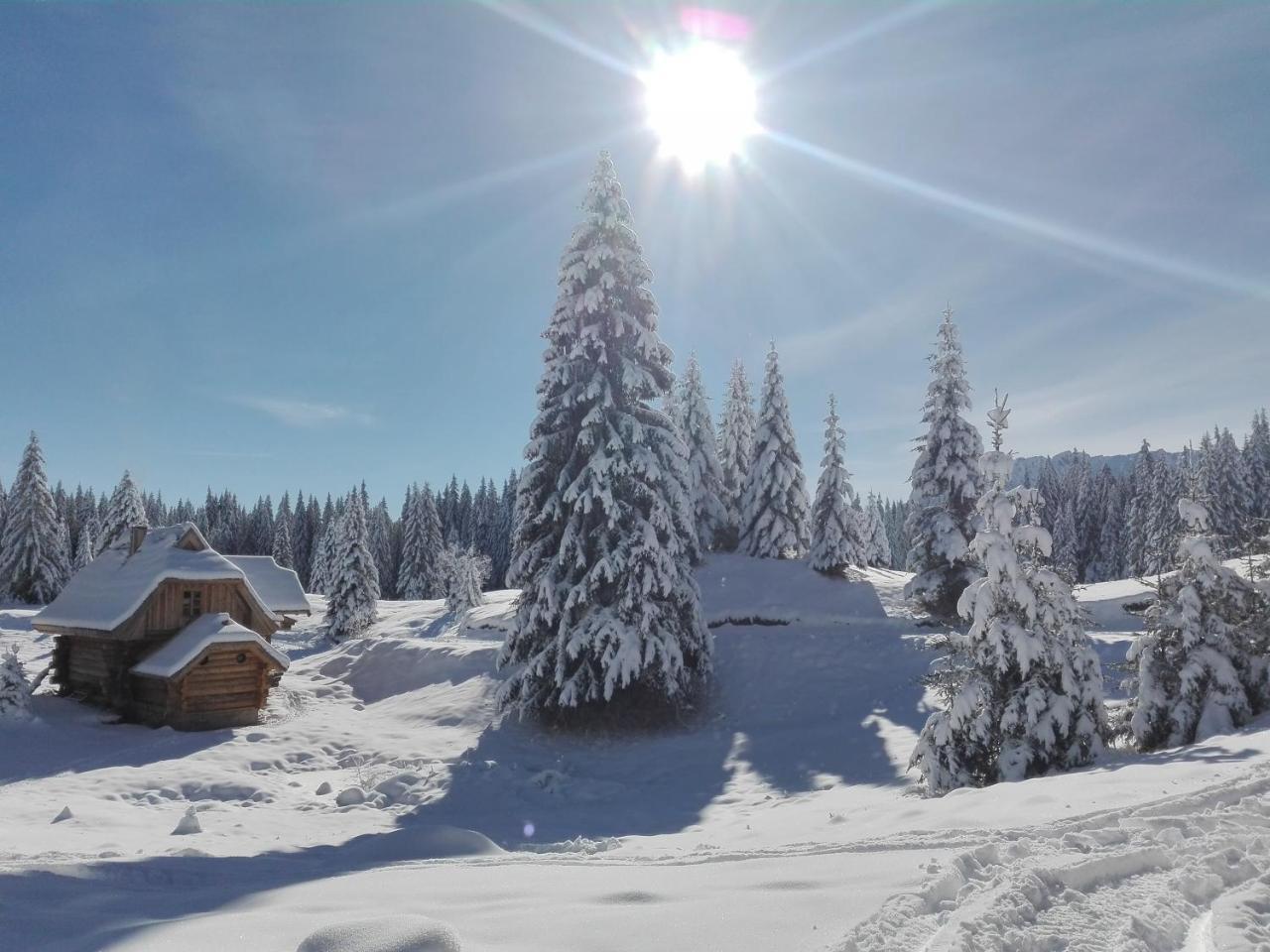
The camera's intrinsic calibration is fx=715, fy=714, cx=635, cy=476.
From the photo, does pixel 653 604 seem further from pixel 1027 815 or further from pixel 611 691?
pixel 1027 815

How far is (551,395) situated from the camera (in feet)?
71.1

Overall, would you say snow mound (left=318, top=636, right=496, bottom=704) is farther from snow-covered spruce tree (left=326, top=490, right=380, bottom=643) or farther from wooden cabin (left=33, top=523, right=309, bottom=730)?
snow-covered spruce tree (left=326, top=490, right=380, bottom=643)

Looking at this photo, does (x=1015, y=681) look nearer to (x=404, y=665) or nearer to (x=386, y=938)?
(x=386, y=938)

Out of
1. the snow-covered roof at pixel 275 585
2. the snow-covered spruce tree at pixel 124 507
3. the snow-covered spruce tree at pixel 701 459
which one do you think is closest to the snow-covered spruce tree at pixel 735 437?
the snow-covered spruce tree at pixel 701 459

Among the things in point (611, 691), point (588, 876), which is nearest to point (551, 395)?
point (611, 691)

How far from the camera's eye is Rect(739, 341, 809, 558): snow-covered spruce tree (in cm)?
3894

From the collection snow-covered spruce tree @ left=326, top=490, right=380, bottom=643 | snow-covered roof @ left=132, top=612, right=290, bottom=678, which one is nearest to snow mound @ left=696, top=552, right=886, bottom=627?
snow-covered roof @ left=132, top=612, right=290, bottom=678

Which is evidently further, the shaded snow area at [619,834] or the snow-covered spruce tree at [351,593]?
the snow-covered spruce tree at [351,593]

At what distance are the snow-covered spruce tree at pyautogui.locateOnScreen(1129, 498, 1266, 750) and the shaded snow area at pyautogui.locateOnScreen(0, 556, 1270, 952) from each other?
95 cm

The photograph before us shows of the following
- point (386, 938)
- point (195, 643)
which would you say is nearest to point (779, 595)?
point (195, 643)

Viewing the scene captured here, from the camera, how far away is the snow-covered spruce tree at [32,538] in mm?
50094

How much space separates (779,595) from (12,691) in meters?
27.2

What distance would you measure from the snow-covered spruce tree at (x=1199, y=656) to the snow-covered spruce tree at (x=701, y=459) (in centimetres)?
2834

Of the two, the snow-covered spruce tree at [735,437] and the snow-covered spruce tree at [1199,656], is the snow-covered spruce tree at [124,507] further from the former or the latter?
the snow-covered spruce tree at [1199,656]
